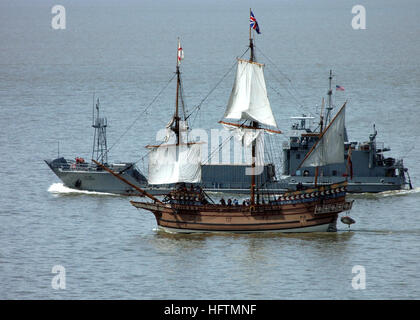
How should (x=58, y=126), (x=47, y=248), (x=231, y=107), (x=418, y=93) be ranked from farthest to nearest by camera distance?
(x=418, y=93) → (x=58, y=126) → (x=231, y=107) → (x=47, y=248)

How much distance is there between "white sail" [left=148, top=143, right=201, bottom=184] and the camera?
104188 mm

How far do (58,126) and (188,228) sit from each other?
208 feet

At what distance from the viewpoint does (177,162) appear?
10444 centimetres

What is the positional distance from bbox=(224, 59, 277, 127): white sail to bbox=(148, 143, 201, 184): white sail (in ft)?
16.8

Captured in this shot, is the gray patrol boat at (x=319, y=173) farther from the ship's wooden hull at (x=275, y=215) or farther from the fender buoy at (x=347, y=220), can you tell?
the fender buoy at (x=347, y=220)

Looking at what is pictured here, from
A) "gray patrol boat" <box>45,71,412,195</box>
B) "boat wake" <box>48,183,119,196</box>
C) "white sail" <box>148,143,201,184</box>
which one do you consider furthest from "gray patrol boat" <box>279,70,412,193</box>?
"boat wake" <box>48,183,119,196</box>

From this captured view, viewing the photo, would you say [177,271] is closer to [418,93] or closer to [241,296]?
[241,296]

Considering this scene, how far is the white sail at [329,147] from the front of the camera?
4087 inches

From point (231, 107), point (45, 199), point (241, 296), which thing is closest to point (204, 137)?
point (45, 199)

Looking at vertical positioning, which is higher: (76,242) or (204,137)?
(204,137)

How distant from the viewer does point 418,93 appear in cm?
18288

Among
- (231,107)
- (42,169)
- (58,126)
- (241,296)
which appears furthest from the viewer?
(58,126)

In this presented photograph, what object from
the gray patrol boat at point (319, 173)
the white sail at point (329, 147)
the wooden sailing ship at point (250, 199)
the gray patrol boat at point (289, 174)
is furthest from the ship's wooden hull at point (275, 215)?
the gray patrol boat at point (319, 173)

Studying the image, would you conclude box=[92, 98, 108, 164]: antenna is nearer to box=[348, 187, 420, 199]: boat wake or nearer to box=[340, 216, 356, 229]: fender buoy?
box=[348, 187, 420, 199]: boat wake
